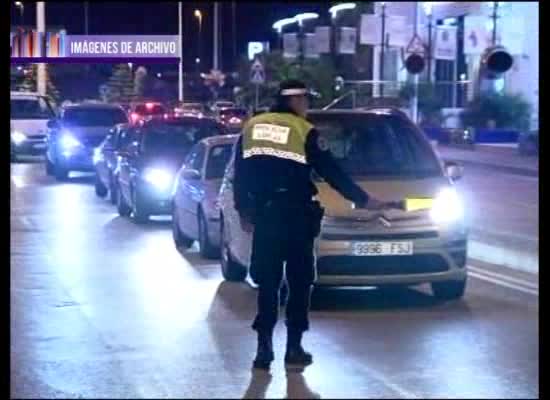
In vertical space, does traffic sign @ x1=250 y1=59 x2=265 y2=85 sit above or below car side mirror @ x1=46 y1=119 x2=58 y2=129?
above

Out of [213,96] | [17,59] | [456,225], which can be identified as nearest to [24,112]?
[213,96]

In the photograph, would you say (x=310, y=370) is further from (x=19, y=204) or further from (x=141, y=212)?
(x=19, y=204)

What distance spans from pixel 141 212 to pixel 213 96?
498 cm

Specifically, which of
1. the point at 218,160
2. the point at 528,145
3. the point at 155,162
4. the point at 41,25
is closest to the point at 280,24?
the point at 528,145

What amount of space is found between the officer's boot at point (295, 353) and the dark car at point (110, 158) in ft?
41.0

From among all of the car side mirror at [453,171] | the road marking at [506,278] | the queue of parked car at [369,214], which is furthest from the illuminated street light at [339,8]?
the car side mirror at [453,171]

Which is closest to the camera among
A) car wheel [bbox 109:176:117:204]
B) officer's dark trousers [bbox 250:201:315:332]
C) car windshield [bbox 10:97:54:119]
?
officer's dark trousers [bbox 250:201:315:332]

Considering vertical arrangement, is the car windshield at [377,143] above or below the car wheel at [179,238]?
above

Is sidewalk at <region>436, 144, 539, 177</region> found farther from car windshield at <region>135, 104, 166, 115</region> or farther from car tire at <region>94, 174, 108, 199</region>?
car tire at <region>94, 174, 108, 199</region>

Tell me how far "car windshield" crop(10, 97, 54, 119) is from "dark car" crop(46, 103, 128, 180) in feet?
2.21

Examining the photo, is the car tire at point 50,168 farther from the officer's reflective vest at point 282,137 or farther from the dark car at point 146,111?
the officer's reflective vest at point 282,137

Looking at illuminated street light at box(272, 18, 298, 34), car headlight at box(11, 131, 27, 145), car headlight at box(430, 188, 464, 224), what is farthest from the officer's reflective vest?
illuminated street light at box(272, 18, 298, 34)

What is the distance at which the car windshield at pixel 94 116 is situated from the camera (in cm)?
2852

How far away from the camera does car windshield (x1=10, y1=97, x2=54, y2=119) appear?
95.8 ft
